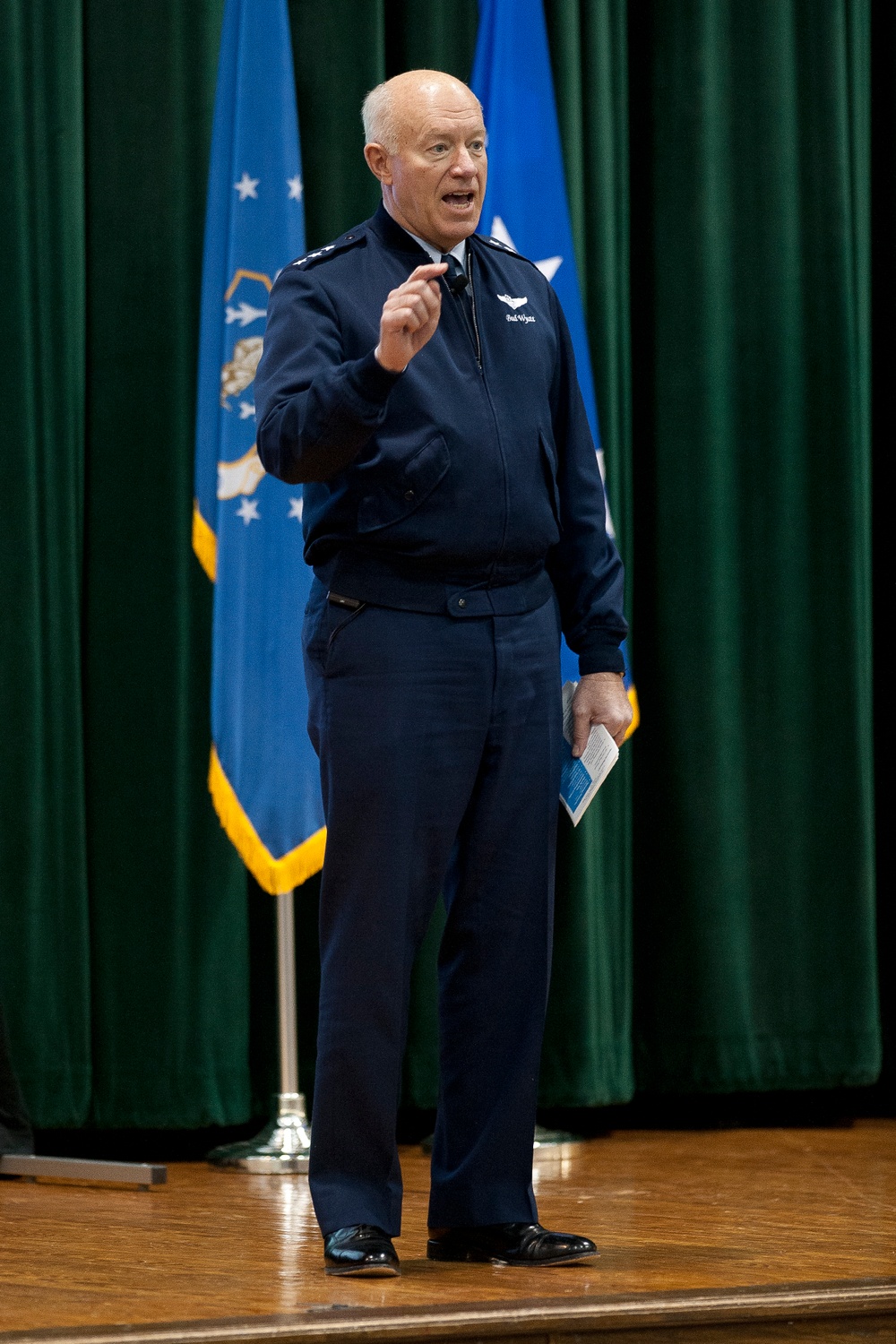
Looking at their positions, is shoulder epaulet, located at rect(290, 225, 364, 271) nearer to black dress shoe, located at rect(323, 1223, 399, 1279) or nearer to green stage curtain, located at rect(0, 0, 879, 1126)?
black dress shoe, located at rect(323, 1223, 399, 1279)

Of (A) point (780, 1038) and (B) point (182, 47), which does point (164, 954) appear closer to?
(A) point (780, 1038)

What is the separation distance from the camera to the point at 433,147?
2.08 meters

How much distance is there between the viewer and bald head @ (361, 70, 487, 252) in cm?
207

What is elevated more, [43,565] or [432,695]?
[43,565]

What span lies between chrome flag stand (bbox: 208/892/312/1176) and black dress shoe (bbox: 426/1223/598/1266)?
3.61 feet

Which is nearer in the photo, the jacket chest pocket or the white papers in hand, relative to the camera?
the jacket chest pocket

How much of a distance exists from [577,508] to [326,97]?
1681 millimetres

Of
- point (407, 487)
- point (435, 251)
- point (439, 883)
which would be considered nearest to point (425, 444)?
point (407, 487)

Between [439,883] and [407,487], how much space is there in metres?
0.48

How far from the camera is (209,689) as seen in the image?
138 inches

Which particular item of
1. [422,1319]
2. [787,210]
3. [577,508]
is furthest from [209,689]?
[422,1319]

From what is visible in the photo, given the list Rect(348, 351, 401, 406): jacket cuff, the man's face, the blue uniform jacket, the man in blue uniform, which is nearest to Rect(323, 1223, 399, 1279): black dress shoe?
the man in blue uniform

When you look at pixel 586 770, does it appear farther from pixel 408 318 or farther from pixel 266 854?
pixel 266 854

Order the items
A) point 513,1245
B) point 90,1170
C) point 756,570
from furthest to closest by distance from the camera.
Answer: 1. point 756,570
2. point 90,1170
3. point 513,1245
